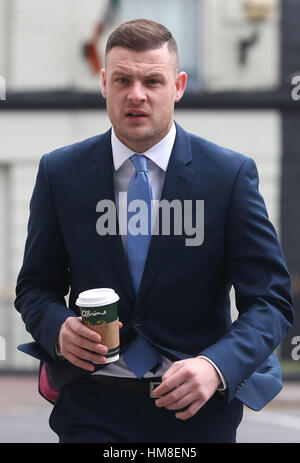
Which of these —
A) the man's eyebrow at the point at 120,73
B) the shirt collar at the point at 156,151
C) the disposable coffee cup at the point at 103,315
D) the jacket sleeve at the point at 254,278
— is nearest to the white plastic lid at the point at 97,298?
the disposable coffee cup at the point at 103,315

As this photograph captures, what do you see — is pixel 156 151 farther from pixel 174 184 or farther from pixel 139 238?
pixel 139 238

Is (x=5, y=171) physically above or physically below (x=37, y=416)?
above

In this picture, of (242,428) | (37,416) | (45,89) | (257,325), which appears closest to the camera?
(257,325)

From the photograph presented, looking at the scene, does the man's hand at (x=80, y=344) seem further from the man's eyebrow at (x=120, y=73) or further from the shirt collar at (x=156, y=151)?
the man's eyebrow at (x=120, y=73)

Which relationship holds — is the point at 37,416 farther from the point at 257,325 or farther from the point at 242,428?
the point at 257,325

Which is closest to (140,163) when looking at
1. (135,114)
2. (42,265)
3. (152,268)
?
(135,114)

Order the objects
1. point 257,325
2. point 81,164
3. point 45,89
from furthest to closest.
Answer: point 45,89 → point 81,164 → point 257,325

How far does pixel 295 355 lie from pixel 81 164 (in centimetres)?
1108

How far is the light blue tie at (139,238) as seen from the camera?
2687mm

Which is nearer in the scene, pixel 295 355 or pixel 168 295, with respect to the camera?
pixel 168 295

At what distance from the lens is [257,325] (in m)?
2.57

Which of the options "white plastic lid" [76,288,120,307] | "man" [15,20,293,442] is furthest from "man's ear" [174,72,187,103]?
"white plastic lid" [76,288,120,307]

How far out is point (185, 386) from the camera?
234cm
